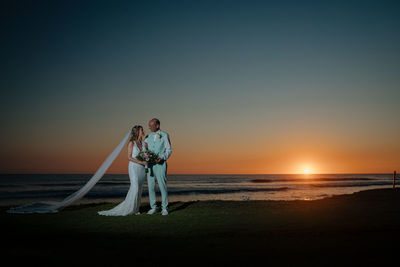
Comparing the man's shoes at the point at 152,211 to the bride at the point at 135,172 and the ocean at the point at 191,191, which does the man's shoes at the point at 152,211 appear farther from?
the ocean at the point at 191,191

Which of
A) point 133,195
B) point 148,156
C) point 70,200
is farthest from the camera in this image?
point 70,200

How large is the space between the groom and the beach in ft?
2.42

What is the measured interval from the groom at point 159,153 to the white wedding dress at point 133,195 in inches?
12.4

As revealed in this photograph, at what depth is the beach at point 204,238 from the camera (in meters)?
5.39

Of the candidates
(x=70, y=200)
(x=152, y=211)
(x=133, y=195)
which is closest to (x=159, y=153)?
(x=133, y=195)

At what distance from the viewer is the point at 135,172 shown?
1082 cm

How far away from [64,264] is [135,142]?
596cm

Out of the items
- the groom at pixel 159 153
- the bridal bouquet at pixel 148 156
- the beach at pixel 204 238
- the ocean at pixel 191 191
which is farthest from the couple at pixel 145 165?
the ocean at pixel 191 191

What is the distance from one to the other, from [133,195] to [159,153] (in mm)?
1451

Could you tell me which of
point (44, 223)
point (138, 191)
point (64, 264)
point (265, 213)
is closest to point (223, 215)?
point (265, 213)

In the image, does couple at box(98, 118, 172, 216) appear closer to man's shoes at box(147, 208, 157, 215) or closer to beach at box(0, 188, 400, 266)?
man's shoes at box(147, 208, 157, 215)

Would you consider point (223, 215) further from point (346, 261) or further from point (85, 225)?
point (346, 261)

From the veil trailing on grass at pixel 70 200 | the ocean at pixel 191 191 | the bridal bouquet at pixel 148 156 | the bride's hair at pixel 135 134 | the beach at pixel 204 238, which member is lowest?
the ocean at pixel 191 191

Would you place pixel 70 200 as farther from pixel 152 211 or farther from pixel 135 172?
pixel 152 211
